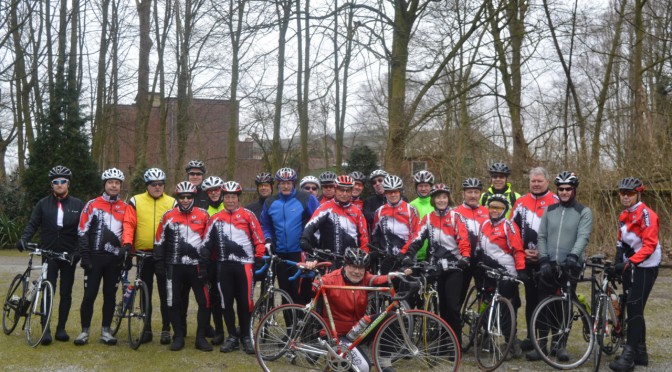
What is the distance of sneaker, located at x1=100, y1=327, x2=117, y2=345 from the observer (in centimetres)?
787

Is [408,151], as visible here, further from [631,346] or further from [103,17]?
[631,346]

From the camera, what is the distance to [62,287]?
7.96 metres

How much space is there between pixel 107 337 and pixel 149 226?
1.33 m

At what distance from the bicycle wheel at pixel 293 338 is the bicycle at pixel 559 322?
2.15m

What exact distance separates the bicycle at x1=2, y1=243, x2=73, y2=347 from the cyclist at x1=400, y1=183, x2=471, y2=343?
3946mm

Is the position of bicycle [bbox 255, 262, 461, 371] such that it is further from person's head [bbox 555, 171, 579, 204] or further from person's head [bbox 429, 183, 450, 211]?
person's head [bbox 555, 171, 579, 204]

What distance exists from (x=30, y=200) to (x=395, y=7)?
11.8 meters

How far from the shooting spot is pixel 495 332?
6863 mm

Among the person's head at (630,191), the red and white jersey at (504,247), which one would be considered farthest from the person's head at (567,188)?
the red and white jersey at (504,247)

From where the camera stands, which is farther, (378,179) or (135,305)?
(378,179)

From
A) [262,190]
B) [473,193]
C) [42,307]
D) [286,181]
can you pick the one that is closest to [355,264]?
[473,193]

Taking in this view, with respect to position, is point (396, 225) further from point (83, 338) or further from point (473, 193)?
point (83, 338)

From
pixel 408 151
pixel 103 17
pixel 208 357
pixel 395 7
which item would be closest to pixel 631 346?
pixel 208 357

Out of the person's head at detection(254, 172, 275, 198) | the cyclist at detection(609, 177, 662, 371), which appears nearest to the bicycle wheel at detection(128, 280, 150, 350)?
the person's head at detection(254, 172, 275, 198)
